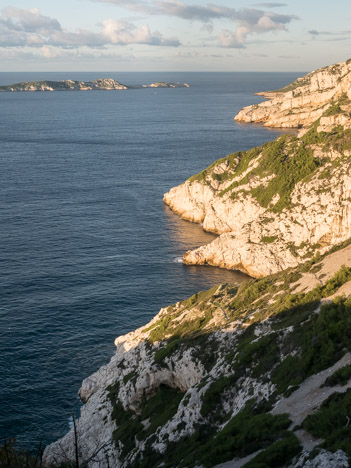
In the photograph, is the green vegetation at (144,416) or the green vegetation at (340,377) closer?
the green vegetation at (340,377)

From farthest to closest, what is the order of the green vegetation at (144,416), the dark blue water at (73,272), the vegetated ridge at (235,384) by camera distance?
the dark blue water at (73,272) < the green vegetation at (144,416) < the vegetated ridge at (235,384)

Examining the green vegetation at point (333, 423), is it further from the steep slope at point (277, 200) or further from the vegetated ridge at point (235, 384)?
the steep slope at point (277, 200)

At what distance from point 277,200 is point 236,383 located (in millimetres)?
68939

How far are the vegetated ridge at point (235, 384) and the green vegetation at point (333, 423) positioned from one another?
0.18 ft

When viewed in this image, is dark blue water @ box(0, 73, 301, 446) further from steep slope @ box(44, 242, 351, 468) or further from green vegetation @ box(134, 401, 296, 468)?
green vegetation @ box(134, 401, 296, 468)

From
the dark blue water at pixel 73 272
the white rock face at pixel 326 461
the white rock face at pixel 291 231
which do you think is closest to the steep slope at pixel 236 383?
the white rock face at pixel 326 461

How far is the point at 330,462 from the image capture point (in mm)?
19781

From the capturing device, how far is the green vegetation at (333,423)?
20.9 meters

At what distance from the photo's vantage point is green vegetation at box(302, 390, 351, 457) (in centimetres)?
2086

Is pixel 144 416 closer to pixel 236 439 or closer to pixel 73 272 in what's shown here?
pixel 236 439

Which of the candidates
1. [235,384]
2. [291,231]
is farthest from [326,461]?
[291,231]

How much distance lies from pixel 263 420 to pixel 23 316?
172 feet

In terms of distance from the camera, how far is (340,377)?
26875 millimetres

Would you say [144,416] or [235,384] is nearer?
[235,384]
